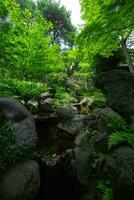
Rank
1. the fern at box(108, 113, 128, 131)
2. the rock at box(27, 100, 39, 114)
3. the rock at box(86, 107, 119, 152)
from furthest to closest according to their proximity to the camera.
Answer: the rock at box(27, 100, 39, 114) → the rock at box(86, 107, 119, 152) → the fern at box(108, 113, 128, 131)

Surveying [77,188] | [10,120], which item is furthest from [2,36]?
[77,188]

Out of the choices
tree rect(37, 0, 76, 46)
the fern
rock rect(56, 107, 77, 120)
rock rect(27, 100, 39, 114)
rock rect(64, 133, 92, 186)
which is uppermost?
tree rect(37, 0, 76, 46)

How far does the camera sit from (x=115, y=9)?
693 centimetres

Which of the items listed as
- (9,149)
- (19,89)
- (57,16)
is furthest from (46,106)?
(57,16)

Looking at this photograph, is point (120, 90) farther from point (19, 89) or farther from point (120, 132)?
point (19, 89)

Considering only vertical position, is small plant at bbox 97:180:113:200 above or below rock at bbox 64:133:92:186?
below

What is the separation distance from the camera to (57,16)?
29.2 m

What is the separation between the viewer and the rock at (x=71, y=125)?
11550 millimetres

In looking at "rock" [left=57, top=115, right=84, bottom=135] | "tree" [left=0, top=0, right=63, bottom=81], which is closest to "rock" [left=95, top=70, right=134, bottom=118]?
"rock" [left=57, top=115, right=84, bottom=135]

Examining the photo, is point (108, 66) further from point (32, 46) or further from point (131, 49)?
point (32, 46)

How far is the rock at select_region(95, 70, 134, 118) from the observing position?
7.32 m

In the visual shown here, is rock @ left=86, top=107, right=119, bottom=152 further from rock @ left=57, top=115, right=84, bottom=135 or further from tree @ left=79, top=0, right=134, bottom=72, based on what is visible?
rock @ left=57, top=115, right=84, bottom=135

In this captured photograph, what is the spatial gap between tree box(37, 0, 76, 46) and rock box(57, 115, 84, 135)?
59.8 ft

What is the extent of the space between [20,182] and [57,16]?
2639 centimetres
